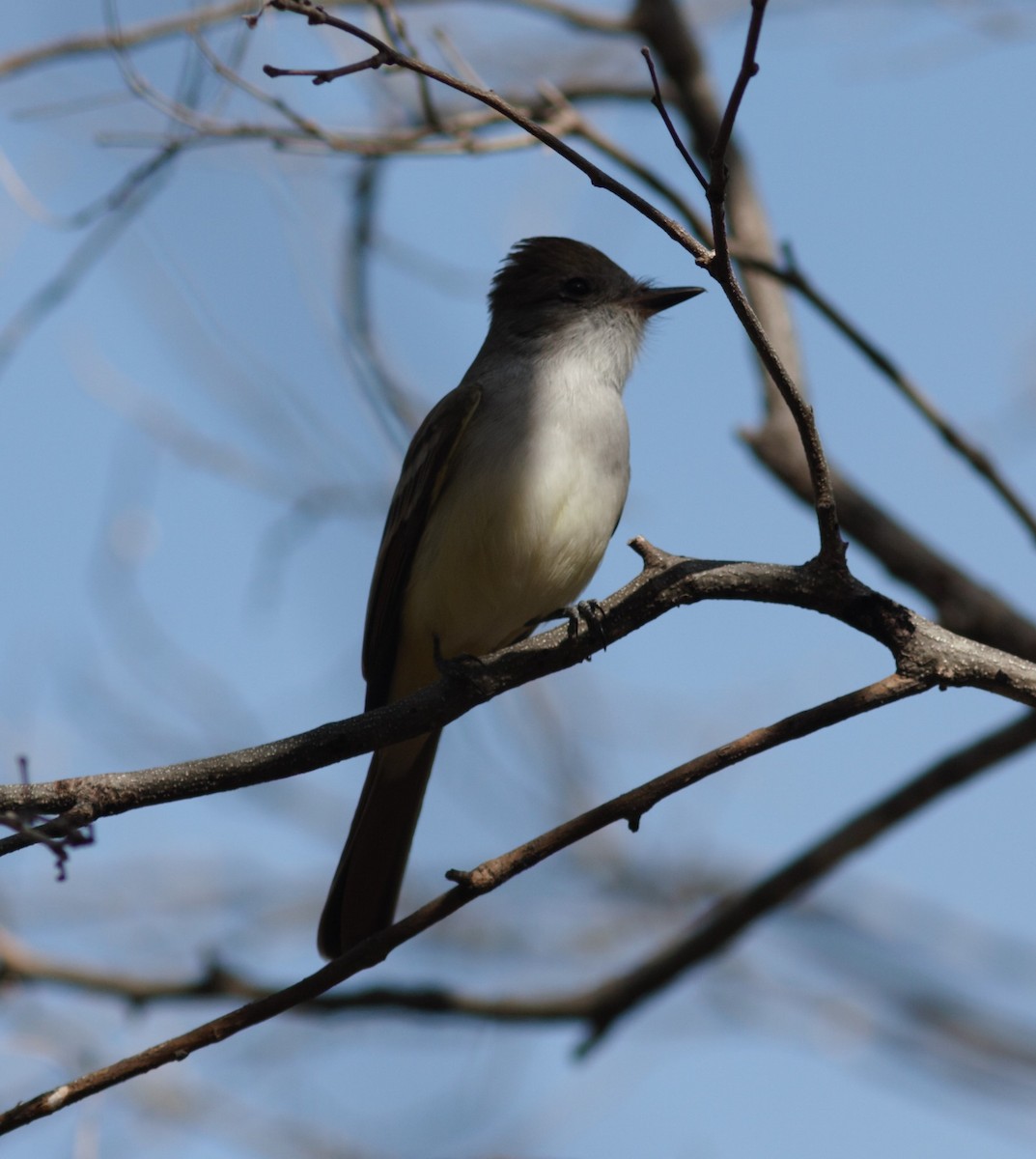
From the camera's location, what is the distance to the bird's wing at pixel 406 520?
16.3 ft

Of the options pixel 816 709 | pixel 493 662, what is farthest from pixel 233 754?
pixel 816 709

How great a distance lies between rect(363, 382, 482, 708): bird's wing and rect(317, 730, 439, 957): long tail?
1.09 ft

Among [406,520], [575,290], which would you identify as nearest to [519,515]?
[406,520]

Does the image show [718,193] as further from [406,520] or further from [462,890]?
[406,520]

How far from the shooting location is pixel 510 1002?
5.58 m

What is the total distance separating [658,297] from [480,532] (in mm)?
1479

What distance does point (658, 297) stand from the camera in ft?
18.3

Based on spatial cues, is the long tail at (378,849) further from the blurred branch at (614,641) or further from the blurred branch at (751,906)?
the blurred branch at (614,641)

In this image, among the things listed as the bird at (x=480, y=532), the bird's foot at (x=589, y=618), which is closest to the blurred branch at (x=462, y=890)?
the bird's foot at (x=589, y=618)

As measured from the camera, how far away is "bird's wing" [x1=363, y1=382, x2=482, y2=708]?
4.96m

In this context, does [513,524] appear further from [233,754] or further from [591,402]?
[233,754]

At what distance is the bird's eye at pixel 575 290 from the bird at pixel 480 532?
27 centimetres

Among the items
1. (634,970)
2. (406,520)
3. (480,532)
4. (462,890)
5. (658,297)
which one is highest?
(658,297)

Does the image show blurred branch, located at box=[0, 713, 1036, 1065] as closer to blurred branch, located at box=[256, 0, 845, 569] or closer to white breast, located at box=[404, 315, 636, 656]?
white breast, located at box=[404, 315, 636, 656]
